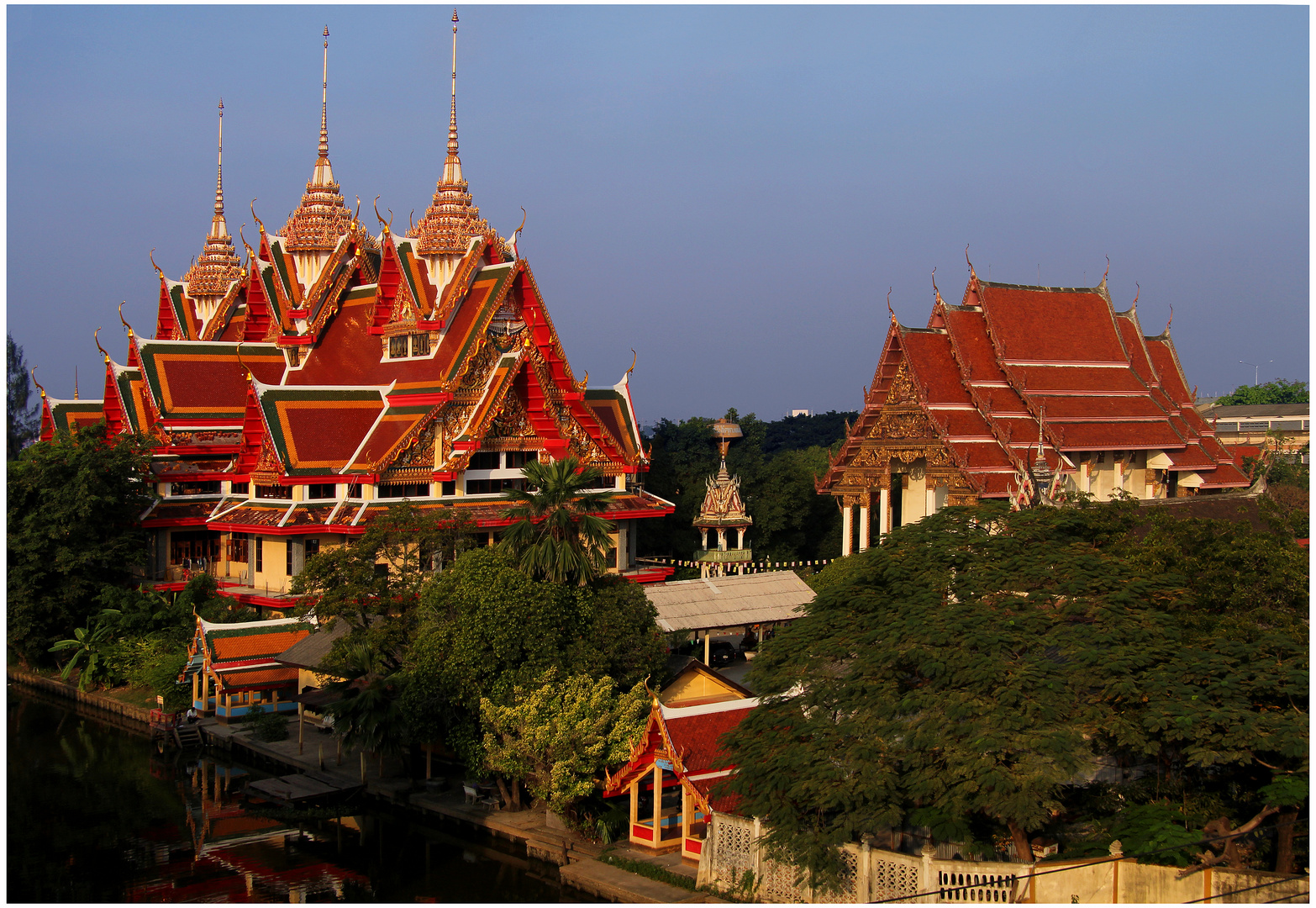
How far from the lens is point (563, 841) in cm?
1945

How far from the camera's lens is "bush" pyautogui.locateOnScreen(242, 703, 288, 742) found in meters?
25.9

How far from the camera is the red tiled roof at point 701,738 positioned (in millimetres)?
18422

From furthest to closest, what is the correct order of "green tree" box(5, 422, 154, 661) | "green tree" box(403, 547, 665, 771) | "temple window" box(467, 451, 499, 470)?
"temple window" box(467, 451, 499, 470)
"green tree" box(5, 422, 154, 661)
"green tree" box(403, 547, 665, 771)

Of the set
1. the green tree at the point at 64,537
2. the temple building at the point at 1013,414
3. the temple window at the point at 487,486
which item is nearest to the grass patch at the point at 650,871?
the temple window at the point at 487,486

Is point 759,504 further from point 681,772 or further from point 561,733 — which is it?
point 681,772

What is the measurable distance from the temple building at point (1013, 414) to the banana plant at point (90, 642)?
19.2 m

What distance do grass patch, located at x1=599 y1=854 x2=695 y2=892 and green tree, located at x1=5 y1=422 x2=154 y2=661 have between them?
713 inches

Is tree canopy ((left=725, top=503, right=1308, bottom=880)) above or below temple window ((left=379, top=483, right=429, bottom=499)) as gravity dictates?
below

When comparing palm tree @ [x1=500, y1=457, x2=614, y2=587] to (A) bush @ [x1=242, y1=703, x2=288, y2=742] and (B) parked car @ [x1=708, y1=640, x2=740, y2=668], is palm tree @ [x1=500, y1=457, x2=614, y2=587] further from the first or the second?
(B) parked car @ [x1=708, y1=640, x2=740, y2=668]

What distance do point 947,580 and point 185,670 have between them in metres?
16.7

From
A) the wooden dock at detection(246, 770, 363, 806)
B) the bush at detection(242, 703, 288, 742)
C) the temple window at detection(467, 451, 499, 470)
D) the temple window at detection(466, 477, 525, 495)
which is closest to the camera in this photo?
the wooden dock at detection(246, 770, 363, 806)

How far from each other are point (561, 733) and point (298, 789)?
5063mm

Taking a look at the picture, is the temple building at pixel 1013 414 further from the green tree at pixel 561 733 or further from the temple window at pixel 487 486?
the green tree at pixel 561 733

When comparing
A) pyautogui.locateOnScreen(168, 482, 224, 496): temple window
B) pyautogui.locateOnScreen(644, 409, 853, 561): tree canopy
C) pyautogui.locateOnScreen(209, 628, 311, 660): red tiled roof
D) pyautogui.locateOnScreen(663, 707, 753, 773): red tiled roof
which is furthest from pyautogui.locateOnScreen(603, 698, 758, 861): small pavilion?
pyautogui.locateOnScreen(644, 409, 853, 561): tree canopy
